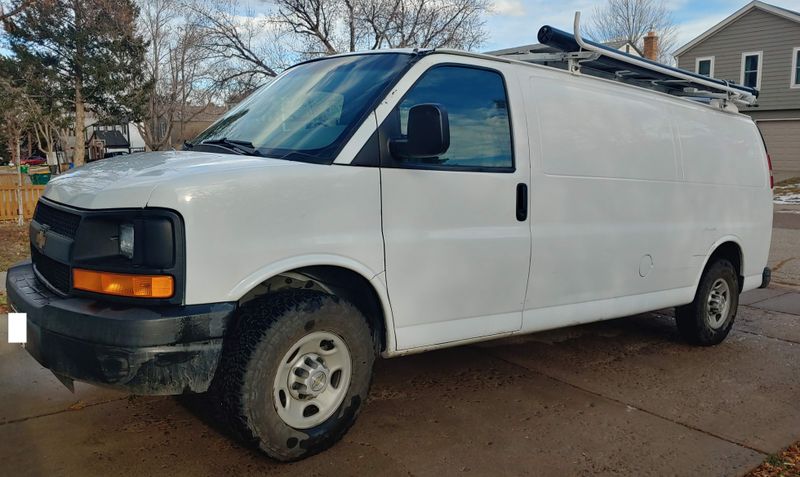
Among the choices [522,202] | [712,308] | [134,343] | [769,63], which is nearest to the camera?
[134,343]

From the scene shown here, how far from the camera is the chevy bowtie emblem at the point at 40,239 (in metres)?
3.36

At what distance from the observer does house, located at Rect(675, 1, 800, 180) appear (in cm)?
2616

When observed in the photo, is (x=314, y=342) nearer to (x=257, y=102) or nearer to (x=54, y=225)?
(x=54, y=225)

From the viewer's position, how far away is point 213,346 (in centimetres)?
294

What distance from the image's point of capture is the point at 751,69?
27.5 m

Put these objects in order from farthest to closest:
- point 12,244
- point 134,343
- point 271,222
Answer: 1. point 12,244
2. point 271,222
3. point 134,343

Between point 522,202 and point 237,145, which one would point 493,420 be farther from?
point 237,145

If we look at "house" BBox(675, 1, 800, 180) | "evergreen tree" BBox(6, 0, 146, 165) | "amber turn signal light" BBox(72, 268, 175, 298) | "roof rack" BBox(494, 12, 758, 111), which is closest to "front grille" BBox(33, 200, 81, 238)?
"amber turn signal light" BBox(72, 268, 175, 298)

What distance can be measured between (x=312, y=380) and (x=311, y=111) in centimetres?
153

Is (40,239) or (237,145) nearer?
(40,239)

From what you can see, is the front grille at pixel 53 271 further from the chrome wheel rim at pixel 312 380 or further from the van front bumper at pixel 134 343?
the chrome wheel rim at pixel 312 380

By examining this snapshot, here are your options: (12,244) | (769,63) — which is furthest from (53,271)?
(769,63)

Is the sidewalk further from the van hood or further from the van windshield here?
the van windshield

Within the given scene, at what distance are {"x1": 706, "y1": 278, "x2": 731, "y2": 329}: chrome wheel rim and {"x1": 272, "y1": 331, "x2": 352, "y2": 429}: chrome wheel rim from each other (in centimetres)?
390
